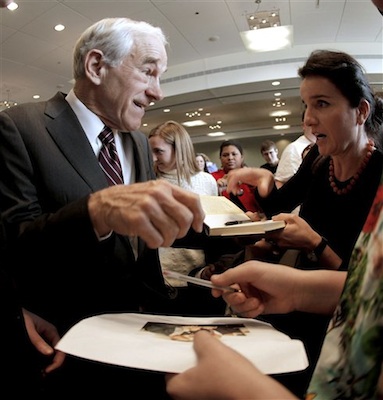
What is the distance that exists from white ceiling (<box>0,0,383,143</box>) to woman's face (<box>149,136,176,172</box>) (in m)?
2.98

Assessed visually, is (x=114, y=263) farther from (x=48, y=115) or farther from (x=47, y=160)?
(x=48, y=115)

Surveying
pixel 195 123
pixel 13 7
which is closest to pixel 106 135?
pixel 13 7

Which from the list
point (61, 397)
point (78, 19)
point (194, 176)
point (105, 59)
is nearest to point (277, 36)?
point (78, 19)

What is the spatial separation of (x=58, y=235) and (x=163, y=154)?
227cm

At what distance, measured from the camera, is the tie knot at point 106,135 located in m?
1.20

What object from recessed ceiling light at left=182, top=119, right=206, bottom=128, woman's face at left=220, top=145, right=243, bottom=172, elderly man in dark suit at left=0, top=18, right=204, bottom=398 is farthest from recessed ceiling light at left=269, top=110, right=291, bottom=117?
elderly man in dark suit at left=0, top=18, right=204, bottom=398

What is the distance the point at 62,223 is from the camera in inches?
30.4

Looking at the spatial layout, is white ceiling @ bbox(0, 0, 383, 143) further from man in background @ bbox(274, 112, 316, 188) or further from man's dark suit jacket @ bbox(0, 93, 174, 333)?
man's dark suit jacket @ bbox(0, 93, 174, 333)

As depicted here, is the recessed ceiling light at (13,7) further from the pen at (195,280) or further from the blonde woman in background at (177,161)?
the pen at (195,280)

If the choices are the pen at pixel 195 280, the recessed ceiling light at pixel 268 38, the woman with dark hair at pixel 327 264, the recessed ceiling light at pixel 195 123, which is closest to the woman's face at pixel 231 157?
the recessed ceiling light at pixel 268 38

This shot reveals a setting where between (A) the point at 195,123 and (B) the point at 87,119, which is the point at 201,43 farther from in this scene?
(B) the point at 87,119

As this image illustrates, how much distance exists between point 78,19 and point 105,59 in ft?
16.9

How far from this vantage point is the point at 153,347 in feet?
1.80

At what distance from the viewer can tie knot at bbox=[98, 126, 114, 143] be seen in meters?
1.20
